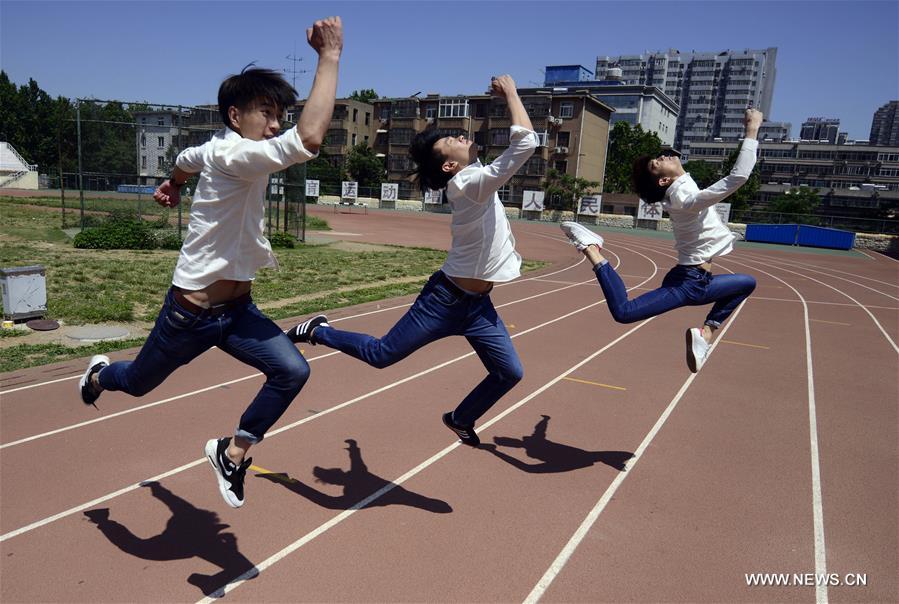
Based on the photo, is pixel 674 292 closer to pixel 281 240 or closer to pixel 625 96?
pixel 281 240

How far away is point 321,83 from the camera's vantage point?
230cm

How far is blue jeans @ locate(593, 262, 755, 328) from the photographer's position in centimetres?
418

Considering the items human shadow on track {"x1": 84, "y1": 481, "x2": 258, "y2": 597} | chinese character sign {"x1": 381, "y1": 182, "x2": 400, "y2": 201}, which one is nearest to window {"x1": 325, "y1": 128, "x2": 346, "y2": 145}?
chinese character sign {"x1": 381, "y1": 182, "x2": 400, "y2": 201}

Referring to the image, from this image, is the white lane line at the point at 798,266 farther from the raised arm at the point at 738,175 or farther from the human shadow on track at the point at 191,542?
the human shadow on track at the point at 191,542

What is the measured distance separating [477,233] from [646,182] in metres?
1.73

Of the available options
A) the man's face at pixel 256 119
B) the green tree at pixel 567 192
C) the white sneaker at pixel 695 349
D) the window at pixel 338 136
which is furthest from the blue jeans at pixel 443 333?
the window at pixel 338 136

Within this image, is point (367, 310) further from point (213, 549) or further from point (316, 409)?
point (213, 549)

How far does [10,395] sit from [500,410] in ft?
13.2

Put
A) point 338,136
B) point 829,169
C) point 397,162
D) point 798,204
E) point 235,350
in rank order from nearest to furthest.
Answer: point 235,350
point 798,204
point 397,162
point 338,136
point 829,169

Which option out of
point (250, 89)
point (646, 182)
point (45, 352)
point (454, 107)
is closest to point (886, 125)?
point (454, 107)

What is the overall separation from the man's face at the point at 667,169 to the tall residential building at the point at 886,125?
651 ft

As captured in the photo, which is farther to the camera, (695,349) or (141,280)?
(141,280)

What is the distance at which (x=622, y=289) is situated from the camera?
165 inches

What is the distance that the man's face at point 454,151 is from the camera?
3.25m
